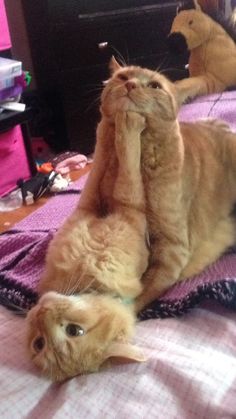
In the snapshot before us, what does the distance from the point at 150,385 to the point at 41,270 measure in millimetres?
465

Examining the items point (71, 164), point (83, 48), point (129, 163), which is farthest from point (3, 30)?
point (129, 163)

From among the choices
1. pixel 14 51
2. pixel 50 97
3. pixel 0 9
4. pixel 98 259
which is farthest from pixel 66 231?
pixel 14 51

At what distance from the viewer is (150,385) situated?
2.64 ft

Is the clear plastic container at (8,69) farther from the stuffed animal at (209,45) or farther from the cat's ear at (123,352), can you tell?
the cat's ear at (123,352)

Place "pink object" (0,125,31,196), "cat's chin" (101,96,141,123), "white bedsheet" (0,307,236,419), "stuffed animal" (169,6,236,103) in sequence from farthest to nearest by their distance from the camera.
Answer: "pink object" (0,125,31,196)
"stuffed animal" (169,6,236,103)
"cat's chin" (101,96,141,123)
"white bedsheet" (0,307,236,419)

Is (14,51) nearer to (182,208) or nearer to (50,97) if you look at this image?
(50,97)

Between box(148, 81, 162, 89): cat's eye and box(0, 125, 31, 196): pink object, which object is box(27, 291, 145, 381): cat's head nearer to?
box(148, 81, 162, 89): cat's eye

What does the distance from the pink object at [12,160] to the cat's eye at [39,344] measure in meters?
1.64

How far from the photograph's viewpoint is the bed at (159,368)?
771 mm

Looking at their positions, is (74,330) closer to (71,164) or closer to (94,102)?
(94,102)

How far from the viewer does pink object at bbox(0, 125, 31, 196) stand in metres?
2.38

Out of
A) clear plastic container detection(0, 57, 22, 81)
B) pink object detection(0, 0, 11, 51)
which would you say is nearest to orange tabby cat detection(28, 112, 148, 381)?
clear plastic container detection(0, 57, 22, 81)

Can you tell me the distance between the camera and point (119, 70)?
3.29ft

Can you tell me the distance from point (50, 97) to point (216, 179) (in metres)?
1.93
